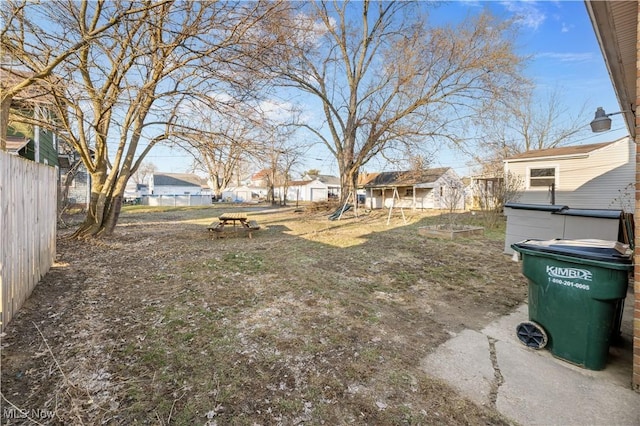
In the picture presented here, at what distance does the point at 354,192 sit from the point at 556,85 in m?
19.3

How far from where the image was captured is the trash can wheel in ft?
8.89

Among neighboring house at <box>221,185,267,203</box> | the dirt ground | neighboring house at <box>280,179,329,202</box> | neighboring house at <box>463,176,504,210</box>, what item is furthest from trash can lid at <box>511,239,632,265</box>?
neighboring house at <box>221,185,267,203</box>

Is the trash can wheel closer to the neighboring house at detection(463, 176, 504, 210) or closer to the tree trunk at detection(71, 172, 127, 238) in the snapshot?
the tree trunk at detection(71, 172, 127, 238)

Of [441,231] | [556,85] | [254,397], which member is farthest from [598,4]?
[556,85]

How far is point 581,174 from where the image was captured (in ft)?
45.6

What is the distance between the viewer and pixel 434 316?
3645 mm

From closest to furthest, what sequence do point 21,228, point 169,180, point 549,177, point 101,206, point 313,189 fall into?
point 21,228 → point 101,206 → point 549,177 → point 313,189 → point 169,180

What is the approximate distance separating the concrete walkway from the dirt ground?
162 mm

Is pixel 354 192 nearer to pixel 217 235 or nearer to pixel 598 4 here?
pixel 217 235

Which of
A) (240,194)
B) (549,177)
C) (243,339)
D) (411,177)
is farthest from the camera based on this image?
(240,194)

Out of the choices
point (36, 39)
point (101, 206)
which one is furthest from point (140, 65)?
point (101, 206)

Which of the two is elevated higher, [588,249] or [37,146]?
[37,146]

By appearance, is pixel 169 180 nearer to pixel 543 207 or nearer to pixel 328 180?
pixel 328 180

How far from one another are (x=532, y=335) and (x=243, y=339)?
8.97 ft
